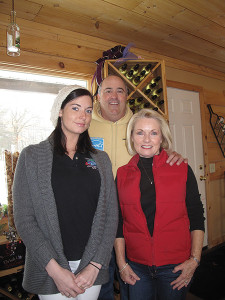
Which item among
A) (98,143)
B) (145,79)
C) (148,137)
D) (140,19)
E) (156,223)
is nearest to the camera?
(156,223)

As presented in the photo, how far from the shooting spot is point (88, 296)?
3.72 feet

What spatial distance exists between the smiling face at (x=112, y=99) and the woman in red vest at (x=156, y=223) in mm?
639

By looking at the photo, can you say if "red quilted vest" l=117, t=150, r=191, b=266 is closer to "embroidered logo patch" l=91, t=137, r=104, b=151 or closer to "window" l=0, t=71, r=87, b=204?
"embroidered logo patch" l=91, t=137, r=104, b=151

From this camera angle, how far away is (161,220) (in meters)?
1.20

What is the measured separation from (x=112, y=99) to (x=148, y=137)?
77 cm

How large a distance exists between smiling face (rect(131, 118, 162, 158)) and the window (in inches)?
56.3

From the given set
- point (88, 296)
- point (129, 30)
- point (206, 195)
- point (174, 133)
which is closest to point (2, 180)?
point (88, 296)

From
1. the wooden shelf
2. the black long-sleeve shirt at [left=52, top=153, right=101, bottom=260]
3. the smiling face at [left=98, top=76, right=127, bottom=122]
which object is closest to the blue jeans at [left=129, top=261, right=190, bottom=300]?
the black long-sleeve shirt at [left=52, top=153, right=101, bottom=260]

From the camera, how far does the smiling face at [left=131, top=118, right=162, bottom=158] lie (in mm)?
1331

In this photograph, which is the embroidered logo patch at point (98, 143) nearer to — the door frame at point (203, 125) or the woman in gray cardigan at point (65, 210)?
the woman in gray cardigan at point (65, 210)

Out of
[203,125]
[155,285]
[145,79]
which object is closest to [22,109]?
[145,79]

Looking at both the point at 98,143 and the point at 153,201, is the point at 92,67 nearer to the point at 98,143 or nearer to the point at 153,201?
the point at 98,143

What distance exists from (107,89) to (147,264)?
143cm

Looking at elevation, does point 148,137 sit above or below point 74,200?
above
